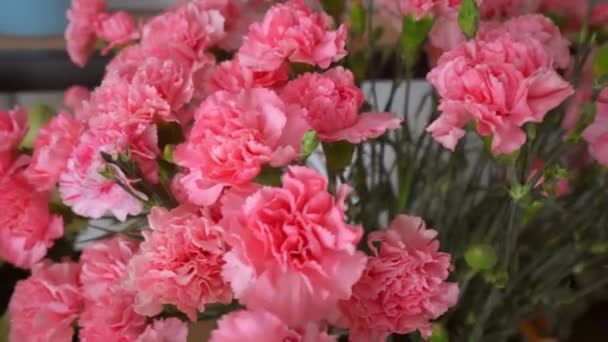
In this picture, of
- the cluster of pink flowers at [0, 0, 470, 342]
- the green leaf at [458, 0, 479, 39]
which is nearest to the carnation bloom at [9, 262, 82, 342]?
the cluster of pink flowers at [0, 0, 470, 342]

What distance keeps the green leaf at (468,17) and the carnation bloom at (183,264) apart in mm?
156

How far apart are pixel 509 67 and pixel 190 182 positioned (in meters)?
0.15

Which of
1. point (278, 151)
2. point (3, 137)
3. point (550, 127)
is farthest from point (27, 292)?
point (550, 127)

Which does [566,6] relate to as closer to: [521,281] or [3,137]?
[521,281]

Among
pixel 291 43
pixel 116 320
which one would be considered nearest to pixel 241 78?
pixel 291 43

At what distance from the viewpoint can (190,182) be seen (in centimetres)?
32

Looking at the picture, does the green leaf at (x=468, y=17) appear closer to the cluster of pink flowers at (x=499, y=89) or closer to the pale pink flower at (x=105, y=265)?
the cluster of pink flowers at (x=499, y=89)

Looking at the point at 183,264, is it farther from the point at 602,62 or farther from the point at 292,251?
the point at 602,62

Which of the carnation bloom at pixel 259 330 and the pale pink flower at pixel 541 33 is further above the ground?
the pale pink flower at pixel 541 33

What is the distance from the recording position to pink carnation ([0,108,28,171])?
43 cm

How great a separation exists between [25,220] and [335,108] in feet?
0.65

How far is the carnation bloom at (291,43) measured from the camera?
0.36 meters

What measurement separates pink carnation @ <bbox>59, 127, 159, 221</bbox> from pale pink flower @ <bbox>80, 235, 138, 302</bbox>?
0.03 meters

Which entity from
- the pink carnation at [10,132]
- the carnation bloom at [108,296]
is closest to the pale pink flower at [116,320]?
the carnation bloom at [108,296]
